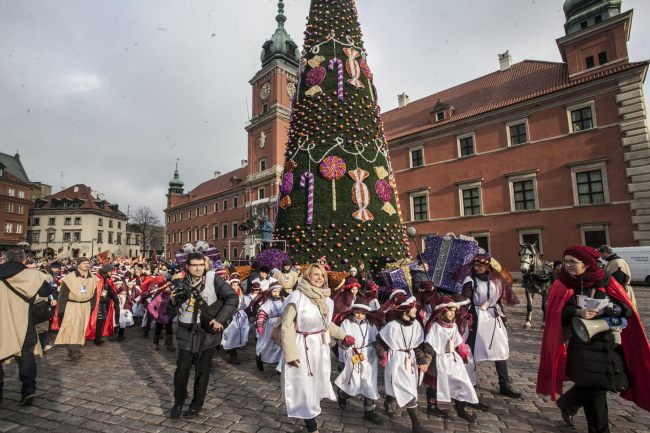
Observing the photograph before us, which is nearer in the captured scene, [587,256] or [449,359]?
[587,256]

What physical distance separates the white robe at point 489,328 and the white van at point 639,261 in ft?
57.6

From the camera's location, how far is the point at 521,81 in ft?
77.9

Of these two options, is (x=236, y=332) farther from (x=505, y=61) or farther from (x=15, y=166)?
(x=15, y=166)

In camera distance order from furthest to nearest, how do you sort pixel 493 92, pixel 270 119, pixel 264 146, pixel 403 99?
1. pixel 264 146
2. pixel 270 119
3. pixel 403 99
4. pixel 493 92

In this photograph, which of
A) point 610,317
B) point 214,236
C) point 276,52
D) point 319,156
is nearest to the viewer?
point 610,317

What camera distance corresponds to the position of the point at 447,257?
7.36 meters

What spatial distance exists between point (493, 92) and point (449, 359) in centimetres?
2597

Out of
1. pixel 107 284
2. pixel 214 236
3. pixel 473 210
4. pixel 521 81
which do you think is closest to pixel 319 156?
pixel 107 284

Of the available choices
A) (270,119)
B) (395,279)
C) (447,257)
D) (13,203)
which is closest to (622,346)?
(447,257)

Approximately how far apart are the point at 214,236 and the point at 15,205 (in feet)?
107

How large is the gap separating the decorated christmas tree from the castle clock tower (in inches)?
1047

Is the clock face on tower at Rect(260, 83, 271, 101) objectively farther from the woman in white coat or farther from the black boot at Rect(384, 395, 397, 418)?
the black boot at Rect(384, 395, 397, 418)

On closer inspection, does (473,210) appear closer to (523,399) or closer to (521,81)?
(521,81)

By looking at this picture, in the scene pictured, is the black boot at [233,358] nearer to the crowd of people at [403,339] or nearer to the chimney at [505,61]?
the crowd of people at [403,339]
